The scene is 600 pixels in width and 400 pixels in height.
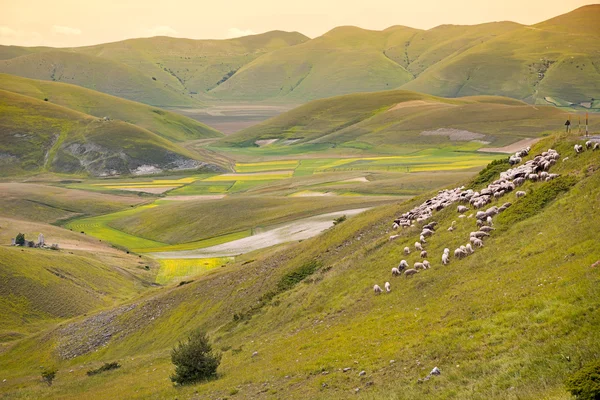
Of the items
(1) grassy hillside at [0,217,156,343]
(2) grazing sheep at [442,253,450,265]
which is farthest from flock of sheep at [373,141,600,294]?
(1) grassy hillside at [0,217,156,343]

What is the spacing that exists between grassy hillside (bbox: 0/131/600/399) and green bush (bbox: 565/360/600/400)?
0.62 m

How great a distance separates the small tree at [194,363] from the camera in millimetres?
30719

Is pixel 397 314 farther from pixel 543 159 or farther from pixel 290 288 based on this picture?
pixel 290 288

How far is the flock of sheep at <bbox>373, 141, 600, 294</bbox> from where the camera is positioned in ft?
96.6

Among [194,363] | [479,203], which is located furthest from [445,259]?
[194,363]

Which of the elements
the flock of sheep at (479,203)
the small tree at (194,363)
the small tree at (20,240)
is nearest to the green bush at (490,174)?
the flock of sheep at (479,203)

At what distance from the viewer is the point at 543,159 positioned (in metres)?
33.9

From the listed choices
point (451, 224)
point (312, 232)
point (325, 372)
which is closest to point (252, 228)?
point (312, 232)

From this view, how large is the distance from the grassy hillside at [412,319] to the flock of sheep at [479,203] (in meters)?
0.58

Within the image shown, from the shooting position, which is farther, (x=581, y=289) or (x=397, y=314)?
(x=397, y=314)

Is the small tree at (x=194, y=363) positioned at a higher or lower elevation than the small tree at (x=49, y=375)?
higher

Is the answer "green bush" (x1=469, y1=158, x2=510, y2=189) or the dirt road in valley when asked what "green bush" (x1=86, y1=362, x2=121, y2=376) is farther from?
the dirt road in valley

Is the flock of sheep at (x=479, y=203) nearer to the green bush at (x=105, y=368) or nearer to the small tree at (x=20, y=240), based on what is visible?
the green bush at (x=105, y=368)

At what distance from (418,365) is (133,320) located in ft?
146
